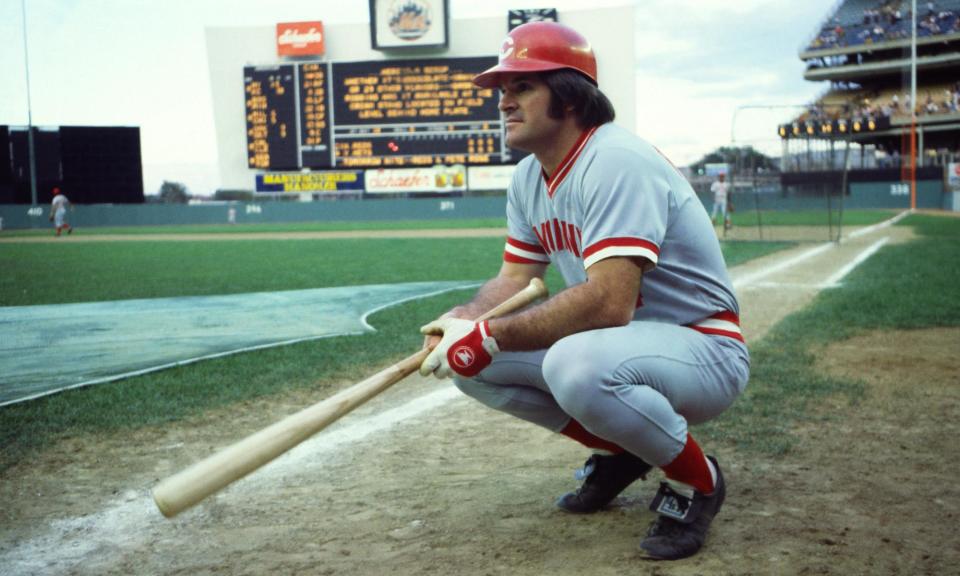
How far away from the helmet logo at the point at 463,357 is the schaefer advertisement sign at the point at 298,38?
37.0m

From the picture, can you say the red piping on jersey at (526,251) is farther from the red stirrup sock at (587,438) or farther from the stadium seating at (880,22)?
the stadium seating at (880,22)

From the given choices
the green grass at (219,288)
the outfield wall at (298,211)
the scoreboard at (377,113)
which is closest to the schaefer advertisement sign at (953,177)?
the scoreboard at (377,113)

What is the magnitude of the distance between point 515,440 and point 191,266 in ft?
38.4

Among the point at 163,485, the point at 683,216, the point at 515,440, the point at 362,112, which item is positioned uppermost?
the point at 362,112

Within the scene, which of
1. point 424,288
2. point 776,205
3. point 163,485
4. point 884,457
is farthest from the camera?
point 776,205

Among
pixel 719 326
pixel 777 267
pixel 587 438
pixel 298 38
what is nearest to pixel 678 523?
pixel 587 438

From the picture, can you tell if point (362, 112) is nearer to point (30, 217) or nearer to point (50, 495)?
point (30, 217)

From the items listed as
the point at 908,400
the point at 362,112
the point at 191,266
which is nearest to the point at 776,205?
the point at 362,112

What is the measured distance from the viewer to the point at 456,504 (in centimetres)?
282

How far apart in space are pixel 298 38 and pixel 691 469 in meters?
38.0

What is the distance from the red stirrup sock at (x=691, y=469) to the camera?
7.98ft

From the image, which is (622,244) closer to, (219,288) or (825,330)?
(825,330)

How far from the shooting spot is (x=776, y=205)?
27516 millimetres

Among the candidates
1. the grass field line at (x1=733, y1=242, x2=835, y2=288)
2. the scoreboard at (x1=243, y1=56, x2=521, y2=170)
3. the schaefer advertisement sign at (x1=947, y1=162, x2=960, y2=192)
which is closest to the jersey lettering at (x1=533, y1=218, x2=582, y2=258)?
the grass field line at (x1=733, y1=242, x2=835, y2=288)
